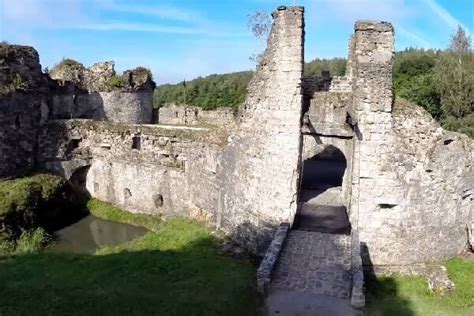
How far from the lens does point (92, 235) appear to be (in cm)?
2092

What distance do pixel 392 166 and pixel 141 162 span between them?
445 inches

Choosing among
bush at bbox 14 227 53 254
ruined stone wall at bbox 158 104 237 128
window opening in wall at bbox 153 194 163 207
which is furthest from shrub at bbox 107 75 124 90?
bush at bbox 14 227 53 254

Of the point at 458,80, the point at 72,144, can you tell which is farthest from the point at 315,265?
the point at 458,80

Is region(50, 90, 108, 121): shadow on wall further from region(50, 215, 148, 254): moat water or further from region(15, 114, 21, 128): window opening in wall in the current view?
region(50, 215, 148, 254): moat water

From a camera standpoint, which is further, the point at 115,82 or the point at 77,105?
the point at 115,82

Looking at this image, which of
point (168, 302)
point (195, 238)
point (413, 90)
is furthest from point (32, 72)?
point (413, 90)

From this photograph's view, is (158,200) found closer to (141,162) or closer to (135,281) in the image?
(141,162)

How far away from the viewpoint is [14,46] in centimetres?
2295

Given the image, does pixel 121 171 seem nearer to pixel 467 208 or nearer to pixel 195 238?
pixel 195 238

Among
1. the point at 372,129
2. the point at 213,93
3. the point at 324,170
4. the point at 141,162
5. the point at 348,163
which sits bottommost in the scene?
the point at 324,170

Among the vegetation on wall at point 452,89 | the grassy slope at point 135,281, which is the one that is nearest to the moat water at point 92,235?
the grassy slope at point 135,281

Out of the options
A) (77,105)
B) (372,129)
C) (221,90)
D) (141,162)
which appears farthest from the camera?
(221,90)

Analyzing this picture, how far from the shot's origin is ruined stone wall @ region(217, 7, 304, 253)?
48.8 ft

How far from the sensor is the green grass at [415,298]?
1302 cm
